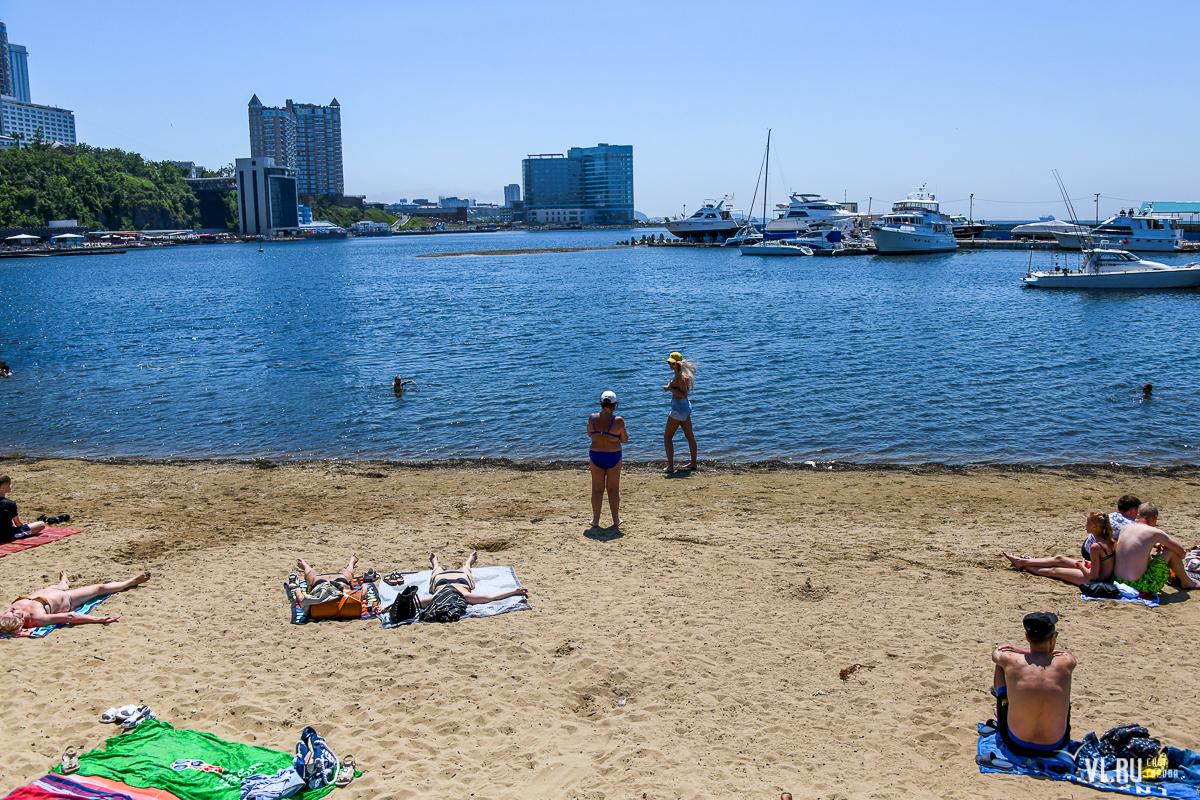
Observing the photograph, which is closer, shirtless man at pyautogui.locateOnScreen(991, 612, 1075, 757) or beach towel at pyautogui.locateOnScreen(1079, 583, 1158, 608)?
shirtless man at pyautogui.locateOnScreen(991, 612, 1075, 757)

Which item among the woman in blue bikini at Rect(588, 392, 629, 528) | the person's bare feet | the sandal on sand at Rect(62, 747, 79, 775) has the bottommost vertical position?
the sandal on sand at Rect(62, 747, 79, 775)

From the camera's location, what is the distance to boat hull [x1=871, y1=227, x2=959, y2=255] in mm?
79375

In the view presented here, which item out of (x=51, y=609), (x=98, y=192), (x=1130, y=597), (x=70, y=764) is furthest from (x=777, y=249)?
(x=98, y=192)

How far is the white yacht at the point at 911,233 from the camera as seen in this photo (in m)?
79.6

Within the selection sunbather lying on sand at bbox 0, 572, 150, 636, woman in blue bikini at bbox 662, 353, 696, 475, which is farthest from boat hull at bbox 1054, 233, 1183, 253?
sunbather lying on sand at bbox 0, 572, 150, 636

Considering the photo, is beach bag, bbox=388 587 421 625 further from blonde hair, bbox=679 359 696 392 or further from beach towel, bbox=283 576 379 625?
blonde hair, bbox=679 359 696 392

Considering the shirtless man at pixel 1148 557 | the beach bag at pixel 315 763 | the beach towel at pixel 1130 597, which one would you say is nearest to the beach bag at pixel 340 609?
the beach bag at pixel 315 763

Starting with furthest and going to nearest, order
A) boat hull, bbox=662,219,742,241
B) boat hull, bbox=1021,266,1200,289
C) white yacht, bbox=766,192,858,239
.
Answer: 1. boat hull, bbox=662,219,742,241
2. white yacht, bbox=766,192,858,239
3. boat hull, bbox=1021,266,1200,289

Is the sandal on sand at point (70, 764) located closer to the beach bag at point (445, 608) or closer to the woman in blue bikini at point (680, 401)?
the beach bag at point (445, 608)

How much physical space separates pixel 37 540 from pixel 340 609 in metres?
5.20

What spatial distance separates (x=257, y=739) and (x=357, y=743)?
718mm

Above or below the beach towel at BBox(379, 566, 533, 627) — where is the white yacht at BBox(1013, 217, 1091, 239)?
above

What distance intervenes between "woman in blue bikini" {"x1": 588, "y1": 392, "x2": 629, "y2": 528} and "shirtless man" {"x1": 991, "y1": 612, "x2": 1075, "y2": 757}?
5.01m

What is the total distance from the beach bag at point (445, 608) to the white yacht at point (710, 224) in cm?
11042
